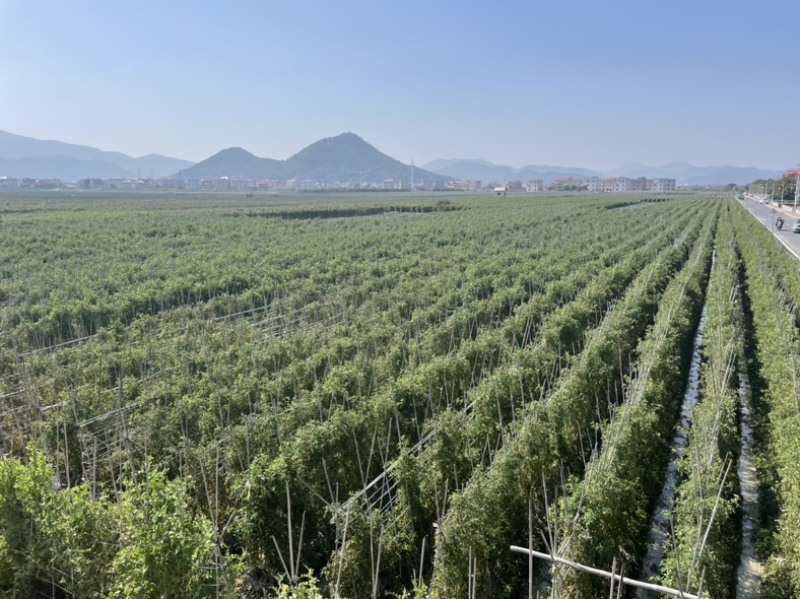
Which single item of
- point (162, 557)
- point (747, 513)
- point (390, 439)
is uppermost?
point (162, 557)

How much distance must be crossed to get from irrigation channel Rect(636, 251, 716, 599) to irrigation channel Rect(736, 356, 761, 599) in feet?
3.36

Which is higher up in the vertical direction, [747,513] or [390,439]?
[390,439]

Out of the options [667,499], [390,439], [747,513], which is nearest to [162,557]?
[390,439]

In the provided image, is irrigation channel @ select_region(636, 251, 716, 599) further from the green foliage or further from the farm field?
the green foliage

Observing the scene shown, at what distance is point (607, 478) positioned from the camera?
7020 millimetres

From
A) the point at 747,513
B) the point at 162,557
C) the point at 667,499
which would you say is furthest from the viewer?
the point at 667,499

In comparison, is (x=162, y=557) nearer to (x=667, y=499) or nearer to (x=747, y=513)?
(x=667, y=499)

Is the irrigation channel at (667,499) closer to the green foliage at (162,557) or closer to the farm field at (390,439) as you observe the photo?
the farm field at (390,439)

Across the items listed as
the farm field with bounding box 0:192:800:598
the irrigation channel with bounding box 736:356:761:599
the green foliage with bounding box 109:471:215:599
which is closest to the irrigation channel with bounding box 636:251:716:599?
the farm field with bounding box 0:192:800:598

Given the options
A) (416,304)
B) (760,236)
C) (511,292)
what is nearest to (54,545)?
(416,304)

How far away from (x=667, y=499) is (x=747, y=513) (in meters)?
1.21

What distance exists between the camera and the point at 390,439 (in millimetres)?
9516

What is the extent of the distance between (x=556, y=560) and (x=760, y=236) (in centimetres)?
3797

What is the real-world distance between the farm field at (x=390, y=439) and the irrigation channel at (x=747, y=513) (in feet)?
0.13
